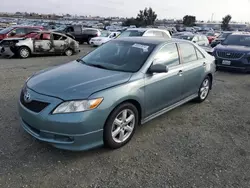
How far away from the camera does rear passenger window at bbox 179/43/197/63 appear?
4691 mm

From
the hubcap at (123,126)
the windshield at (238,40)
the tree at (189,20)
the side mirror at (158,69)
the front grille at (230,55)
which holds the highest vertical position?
the tree at (189,20)

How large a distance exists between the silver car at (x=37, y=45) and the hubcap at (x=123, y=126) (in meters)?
9.87

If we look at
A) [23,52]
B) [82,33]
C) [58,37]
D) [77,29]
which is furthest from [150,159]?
[77,29]

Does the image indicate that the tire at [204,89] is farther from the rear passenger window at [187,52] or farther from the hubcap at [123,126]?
the hubcap at [123,126]

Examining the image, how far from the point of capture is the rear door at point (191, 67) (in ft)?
15.3

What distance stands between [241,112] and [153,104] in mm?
2475

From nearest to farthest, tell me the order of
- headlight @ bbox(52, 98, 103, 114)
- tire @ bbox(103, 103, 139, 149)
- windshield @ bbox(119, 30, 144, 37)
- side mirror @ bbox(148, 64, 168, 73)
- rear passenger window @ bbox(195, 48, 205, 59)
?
headlight @ bbox(52, 98, 103, 114)
tire @ bbox(103, 103, 139, 149)
side mirror @ bbox(148, 64, 168, 73)
rear passenger window @ bbox(195, 48, 205, 59)
windshield @ bbox(119, 30, 144, 37)

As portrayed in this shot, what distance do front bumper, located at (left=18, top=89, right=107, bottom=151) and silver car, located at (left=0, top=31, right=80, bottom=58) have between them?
961cm

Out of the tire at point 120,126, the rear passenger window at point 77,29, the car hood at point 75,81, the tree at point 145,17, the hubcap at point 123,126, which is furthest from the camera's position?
the tree at point 145,17

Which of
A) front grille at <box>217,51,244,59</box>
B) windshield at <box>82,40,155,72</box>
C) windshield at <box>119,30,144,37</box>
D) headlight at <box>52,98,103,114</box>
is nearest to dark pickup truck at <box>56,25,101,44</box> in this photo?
windshield at <box>119,30,144,37</box>

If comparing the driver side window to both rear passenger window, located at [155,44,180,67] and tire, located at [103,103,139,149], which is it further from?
tire, located at [103,103,139,149]

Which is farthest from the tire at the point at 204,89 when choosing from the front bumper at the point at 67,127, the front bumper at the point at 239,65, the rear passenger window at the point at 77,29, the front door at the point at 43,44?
the rear passenger window at the point at 77,29

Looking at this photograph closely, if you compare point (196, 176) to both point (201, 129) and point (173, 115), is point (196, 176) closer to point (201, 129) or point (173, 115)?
point (201, 129)

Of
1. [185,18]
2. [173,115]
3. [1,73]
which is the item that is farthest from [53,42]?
[185,18]
